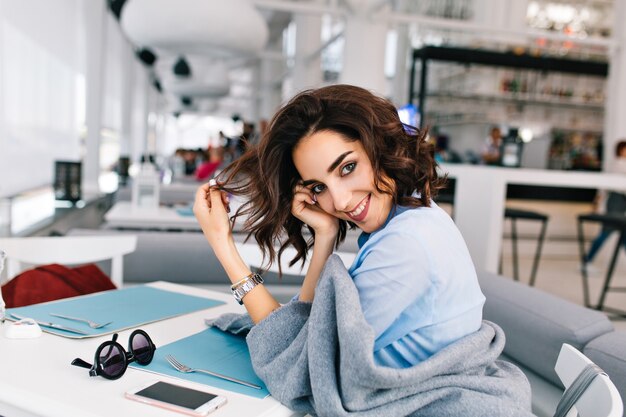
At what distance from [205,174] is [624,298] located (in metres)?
4.77

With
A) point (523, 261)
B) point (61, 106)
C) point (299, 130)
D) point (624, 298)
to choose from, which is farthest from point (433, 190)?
point (523, 261)

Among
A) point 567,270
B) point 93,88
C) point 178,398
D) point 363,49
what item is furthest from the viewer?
point 363,49

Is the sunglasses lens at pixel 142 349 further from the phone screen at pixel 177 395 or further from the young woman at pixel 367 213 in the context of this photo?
the young woman at pixel 367 213

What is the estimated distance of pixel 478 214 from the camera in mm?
4645

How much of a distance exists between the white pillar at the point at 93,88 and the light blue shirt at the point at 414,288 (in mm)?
6631

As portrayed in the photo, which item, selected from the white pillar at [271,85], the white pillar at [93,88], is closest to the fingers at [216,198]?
the white pillar at [93,88]

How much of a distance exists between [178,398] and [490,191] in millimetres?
3823

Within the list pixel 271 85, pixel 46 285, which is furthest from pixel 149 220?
pixel 271 85

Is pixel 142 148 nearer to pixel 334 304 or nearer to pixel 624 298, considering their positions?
pixel 624 298

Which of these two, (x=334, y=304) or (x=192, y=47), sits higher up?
(x=192, y=47)

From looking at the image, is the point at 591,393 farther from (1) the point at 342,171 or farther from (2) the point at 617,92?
(2) the point at 617,92

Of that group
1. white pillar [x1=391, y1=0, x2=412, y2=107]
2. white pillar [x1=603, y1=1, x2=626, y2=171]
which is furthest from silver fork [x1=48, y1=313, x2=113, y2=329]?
white pillar [x1=391, y1=0, x2=412, y2=107]

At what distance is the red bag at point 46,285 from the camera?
6.20ft

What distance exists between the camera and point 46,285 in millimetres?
1948
